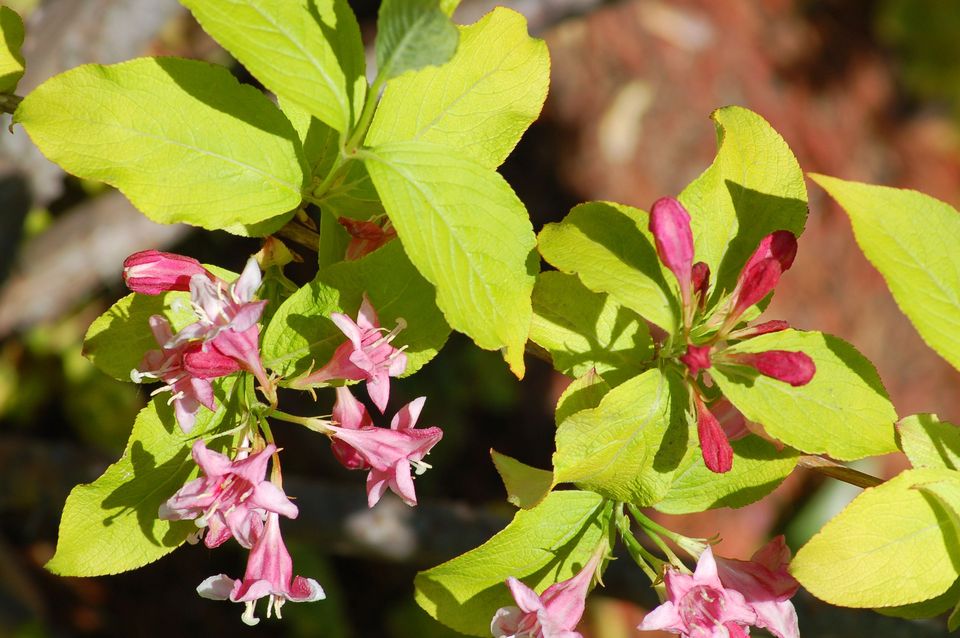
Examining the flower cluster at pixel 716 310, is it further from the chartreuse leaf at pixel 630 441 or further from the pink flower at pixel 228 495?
the pink flower at pixel 228 495

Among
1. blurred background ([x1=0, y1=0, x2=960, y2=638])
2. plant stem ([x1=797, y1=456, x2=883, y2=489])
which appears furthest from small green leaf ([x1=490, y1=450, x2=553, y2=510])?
blurred background ([x1=0, y1=0, x2=960, y2=638])

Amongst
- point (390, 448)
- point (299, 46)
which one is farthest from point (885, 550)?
point (299, 46)

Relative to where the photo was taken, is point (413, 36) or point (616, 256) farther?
point (616, 256)

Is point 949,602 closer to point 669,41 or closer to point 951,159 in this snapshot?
point 669,41

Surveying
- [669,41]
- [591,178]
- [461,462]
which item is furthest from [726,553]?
[669,41]

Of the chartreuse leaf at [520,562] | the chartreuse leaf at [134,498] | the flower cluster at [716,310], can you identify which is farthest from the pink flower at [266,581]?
the flower cluster at [716,310]

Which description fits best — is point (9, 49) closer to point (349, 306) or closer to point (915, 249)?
point (349, 306)
